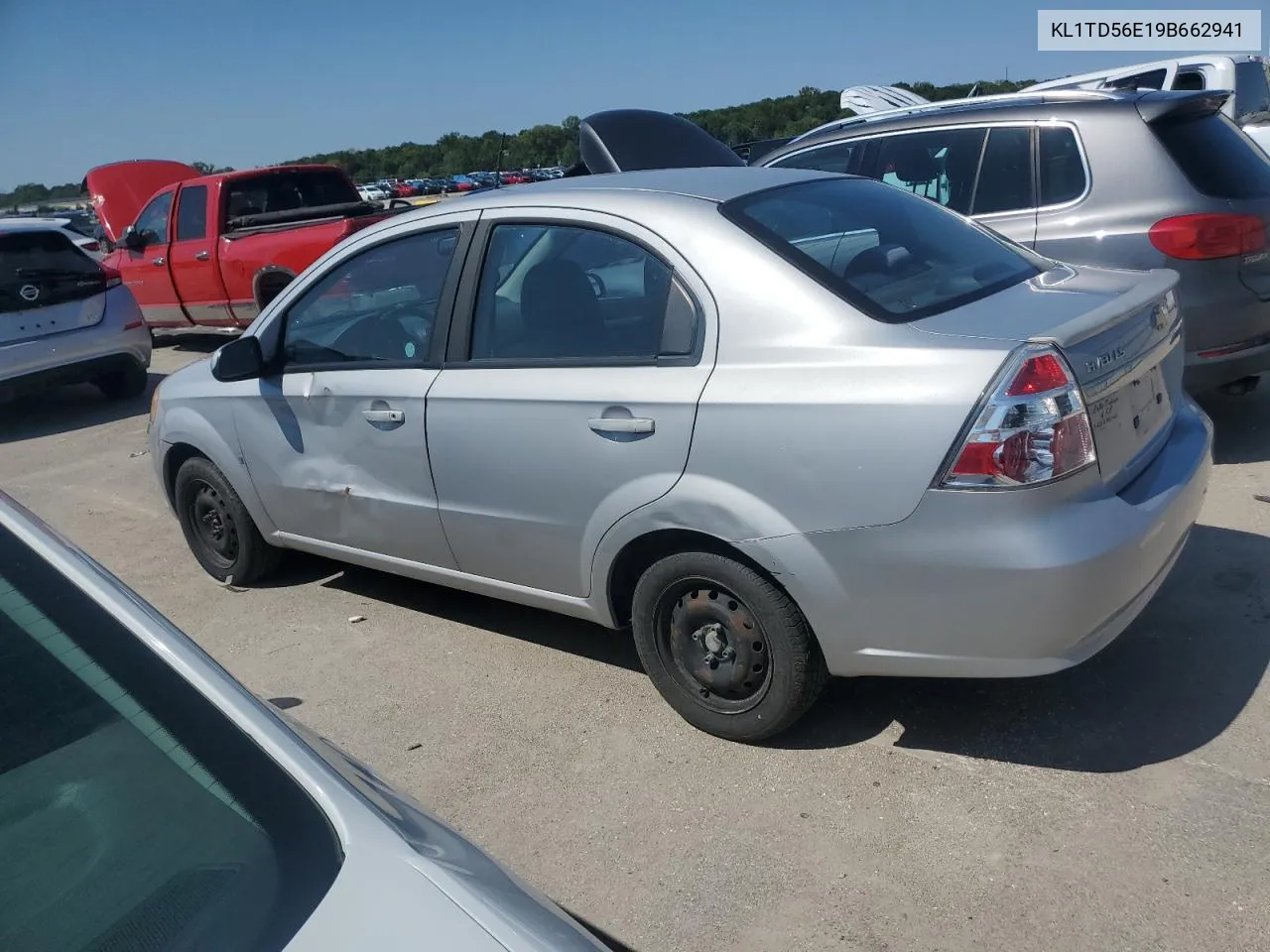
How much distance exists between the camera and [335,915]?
1.44 metres

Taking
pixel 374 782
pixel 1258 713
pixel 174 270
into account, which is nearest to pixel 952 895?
pixel 1258 713

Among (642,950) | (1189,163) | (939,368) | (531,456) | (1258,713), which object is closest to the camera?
(642,950)

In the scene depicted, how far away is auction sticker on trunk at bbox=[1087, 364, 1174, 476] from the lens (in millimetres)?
2932

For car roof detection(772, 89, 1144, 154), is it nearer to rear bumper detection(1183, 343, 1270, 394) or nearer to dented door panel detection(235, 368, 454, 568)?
rear bumper detection(1183, 343, 1270, 394)

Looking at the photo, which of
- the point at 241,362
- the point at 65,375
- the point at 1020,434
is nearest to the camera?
the point at 1020,434

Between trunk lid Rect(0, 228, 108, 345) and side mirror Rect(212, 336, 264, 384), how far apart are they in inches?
216

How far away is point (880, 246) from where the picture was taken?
11.5 feet

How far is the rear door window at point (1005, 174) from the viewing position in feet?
18.5

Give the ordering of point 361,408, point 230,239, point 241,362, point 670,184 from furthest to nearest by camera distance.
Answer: point 230,239 → point 241,362 → point 361,408 → point 670,184

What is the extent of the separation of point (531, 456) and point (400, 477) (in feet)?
2.31

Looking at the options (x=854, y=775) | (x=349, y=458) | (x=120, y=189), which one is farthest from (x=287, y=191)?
(x=854, y=775)

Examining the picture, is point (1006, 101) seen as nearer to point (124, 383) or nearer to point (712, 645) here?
point (712, 645)

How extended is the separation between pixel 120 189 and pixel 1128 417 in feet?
47.8

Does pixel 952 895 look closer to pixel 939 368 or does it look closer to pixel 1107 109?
pixel 939 368
